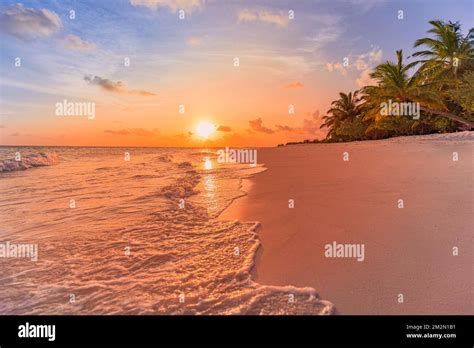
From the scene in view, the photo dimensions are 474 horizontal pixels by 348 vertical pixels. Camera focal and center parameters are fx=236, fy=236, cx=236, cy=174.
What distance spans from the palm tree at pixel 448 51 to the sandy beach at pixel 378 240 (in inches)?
888

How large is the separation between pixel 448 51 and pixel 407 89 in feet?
16.7

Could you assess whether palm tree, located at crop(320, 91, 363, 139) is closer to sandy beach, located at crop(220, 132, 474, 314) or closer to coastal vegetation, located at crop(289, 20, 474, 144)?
coastal vegetation, located at crop(289, 20, 474, 144)

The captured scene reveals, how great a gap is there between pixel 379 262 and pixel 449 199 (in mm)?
3093

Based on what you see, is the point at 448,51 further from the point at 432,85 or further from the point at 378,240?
the point at 378,240

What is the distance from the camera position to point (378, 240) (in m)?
3.39

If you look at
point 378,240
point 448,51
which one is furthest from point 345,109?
point 378,240

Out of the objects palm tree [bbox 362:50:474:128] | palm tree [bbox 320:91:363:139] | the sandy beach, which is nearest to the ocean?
the sandy beach

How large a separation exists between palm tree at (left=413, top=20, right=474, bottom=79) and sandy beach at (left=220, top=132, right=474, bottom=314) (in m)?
22.6

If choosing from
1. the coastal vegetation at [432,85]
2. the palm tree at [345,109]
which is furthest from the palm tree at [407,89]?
the palm tree at [345,109]

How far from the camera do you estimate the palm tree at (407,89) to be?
20984 millimetres

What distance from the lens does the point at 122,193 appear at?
7371mm

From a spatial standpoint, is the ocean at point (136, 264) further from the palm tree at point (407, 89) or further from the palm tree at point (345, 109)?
the palm tree at point (345, 109)
